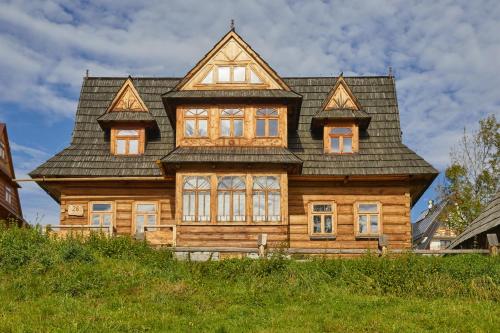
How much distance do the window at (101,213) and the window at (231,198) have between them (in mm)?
5403

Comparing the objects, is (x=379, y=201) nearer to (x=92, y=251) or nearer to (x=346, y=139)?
(x=346, y=139)

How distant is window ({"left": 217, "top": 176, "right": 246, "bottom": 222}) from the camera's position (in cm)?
2517

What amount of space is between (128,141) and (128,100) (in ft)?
6.07

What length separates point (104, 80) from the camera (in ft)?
104

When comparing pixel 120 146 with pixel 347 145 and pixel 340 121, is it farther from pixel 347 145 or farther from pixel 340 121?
pixel 347 145

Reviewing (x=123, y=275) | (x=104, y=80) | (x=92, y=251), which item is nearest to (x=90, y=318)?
(x=123, y=275)

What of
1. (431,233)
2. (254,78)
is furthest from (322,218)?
(431,233)

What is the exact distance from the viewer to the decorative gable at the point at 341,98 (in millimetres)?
27839

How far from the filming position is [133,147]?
28156 mm

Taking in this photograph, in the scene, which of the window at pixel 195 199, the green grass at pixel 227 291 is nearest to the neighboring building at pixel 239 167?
the window at pixel 195 199

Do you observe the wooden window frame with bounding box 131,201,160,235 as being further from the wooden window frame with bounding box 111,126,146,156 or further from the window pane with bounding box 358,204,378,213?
the window pane with bounding box 358,204,378,213

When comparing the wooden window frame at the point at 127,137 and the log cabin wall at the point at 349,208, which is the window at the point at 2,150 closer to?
the wooden window frame at the point at 127,137

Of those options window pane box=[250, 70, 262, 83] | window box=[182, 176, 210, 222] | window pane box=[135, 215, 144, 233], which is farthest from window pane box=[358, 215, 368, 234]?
window pane box=[135, 215, 144, 233]

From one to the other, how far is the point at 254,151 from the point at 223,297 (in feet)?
33.9
